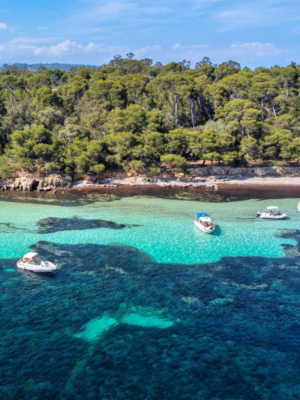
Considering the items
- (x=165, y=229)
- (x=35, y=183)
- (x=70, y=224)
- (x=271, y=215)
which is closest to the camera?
(x=165, y=229)

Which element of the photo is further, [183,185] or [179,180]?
[179,180]

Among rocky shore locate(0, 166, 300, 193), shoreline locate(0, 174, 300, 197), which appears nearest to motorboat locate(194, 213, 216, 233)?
shoreline locate(0, 174, 300, 197)

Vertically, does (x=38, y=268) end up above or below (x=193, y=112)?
below

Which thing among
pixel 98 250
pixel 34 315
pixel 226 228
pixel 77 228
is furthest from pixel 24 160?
pixel 34 315

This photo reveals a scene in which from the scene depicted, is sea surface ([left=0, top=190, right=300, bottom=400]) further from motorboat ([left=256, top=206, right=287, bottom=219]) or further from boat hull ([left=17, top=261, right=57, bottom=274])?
motorboat ([left=256, top=206, right=287, bottom=219])

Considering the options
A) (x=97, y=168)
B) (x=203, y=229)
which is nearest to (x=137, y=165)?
(x=97, y=168)

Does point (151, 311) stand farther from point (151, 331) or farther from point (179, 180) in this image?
point (179, 180)

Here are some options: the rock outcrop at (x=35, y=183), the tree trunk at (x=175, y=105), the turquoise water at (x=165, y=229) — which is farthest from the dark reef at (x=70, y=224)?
the tree trunk at (x=175, y=105)

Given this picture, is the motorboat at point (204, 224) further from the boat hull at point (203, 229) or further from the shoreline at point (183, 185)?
the shoreline at point (183, 185)
